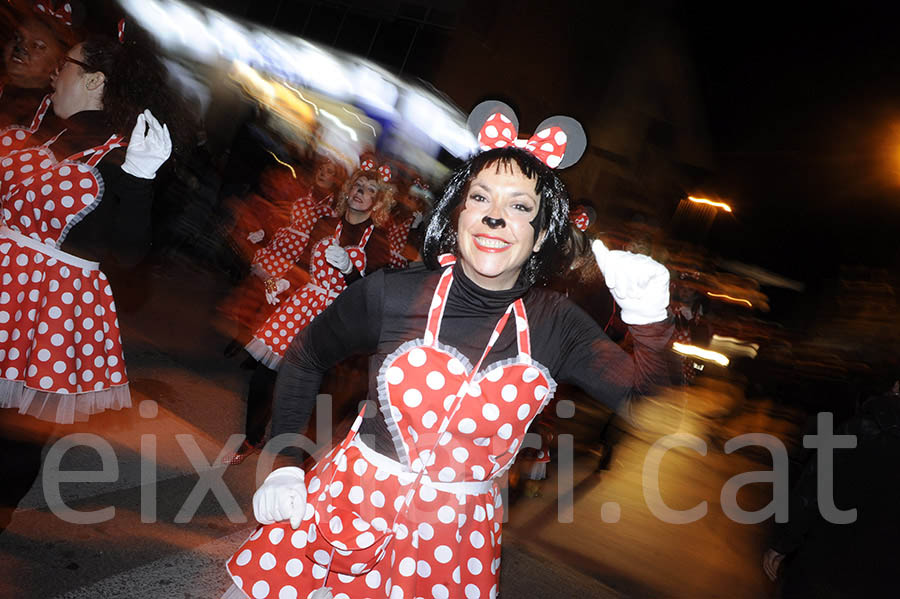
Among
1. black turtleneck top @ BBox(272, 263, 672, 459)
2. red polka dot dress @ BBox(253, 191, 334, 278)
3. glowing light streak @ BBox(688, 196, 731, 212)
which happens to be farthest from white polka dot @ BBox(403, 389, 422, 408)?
glowing light streak @ BBox(688, 196, 731, 212)

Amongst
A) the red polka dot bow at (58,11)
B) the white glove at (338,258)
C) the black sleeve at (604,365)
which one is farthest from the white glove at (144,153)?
the white glove at (338,258)

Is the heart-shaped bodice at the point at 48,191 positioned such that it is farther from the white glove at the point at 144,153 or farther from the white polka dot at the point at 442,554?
the white polka dot at the point at 442,554

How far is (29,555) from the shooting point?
2793mm

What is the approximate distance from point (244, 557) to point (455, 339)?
824 mm

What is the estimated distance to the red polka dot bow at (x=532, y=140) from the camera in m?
2.03

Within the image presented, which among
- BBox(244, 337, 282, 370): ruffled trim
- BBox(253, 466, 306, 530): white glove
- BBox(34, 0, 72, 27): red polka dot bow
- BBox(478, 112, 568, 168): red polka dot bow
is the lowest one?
BBox(244, 337, 282, 370): ruffled trim

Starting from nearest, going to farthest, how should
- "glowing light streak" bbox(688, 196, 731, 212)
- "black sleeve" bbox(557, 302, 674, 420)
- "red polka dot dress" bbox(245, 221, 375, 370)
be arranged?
"black sleeve" bbox(557, 302, 674, 420), "red polka dot dress" bbox(245, 221, 375, 370), "glowing light streak" bbox(688, 196, 731, 212)

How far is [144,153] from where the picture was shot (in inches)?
100

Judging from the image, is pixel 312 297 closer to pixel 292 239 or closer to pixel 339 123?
pixel 292 239

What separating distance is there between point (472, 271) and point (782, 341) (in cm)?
2140

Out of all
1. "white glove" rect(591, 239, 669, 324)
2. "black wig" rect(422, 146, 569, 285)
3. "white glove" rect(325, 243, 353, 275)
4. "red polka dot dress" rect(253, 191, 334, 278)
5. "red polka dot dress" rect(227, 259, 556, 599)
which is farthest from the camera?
"red polka dot dress" rect(253, 191, 334, 278)

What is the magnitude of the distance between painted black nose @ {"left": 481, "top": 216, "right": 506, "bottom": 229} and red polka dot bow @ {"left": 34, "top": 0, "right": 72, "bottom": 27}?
7.16ft

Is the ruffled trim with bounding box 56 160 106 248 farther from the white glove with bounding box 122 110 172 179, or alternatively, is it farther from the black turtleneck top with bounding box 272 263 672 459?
the black turtleneck top with bounding box 272 263 672 459

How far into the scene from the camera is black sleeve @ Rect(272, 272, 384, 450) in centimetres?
195
